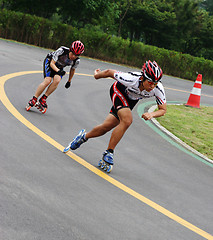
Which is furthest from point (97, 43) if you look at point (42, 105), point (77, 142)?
point (77, 142)

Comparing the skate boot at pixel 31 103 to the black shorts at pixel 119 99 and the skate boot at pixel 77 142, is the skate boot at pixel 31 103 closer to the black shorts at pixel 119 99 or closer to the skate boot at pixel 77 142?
the skate boot at pixel 77 142

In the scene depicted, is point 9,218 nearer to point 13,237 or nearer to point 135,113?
point 13,237

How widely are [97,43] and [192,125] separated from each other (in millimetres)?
17366

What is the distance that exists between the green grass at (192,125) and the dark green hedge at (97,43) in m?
14.2

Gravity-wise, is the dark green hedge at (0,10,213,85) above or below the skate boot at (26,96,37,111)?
above

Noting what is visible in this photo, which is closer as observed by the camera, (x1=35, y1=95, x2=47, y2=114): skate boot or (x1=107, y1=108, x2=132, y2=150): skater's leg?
(x1=107, y1=108, x2=132, y2=150): skater's leg

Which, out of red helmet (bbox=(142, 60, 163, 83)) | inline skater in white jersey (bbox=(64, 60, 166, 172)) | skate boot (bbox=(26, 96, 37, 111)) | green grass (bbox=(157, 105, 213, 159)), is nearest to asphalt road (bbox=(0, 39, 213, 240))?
skate boot (bbox=(26, 96, 37, 111))

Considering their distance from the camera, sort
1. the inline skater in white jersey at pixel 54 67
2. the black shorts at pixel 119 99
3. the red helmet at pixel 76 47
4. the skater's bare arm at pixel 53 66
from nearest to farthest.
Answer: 1. the black shorts at pixel 119 99
2. the red helmet at pixel 76 47
3. the skater's bare arm at pixel 53 66
4. the inline skater in white jersey at pixel 54 67

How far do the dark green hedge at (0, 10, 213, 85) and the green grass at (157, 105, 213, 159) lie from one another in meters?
14.2

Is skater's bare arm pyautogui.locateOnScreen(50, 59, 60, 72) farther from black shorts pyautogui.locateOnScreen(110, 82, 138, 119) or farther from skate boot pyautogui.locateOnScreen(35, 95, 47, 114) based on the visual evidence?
black shorts pyautogui.locateOnScreen(110, 82, 138, 119)

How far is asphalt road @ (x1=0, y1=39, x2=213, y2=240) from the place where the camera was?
3857mm

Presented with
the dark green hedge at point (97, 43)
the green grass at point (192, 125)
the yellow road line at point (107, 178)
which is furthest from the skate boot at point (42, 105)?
the dark green hedge at point (97, 43)

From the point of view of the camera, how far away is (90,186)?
16.5 feet

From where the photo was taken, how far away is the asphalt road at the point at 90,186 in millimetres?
3857
